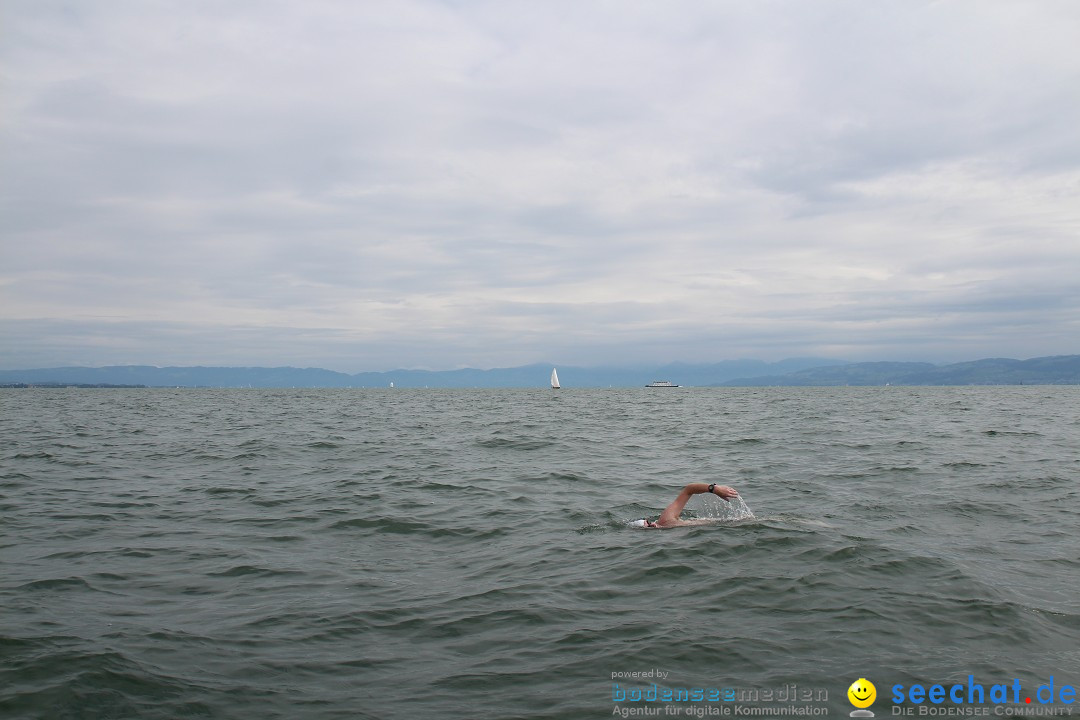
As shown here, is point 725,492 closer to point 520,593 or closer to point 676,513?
point 676,513

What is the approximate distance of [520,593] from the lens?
30.4ft

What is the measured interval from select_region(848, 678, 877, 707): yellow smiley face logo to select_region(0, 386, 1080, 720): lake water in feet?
0.28

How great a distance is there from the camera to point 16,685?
245 inches

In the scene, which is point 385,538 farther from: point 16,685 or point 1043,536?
point 1043,536

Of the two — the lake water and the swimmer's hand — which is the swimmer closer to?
the swimmer's hand

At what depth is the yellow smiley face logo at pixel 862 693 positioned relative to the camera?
5973 millimetres

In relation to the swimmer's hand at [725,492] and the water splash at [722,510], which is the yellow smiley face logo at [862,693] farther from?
the water splash at [722,510]

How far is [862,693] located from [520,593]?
4.43m

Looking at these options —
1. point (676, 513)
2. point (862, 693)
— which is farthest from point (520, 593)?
point (676, 513)

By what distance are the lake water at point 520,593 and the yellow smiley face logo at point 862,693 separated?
3.4 inches

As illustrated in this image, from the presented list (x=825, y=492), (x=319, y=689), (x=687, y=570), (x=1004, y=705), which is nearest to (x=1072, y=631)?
(x=1004, y=705)

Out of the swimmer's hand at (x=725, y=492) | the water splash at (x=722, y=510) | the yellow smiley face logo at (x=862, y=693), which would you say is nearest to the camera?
the yellow smiley face logo at (x=862, y=693)

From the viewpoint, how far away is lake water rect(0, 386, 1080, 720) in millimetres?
6320

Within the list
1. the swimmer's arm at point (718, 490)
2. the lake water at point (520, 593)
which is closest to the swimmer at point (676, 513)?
the swimmer's arm at point (718, 490)
